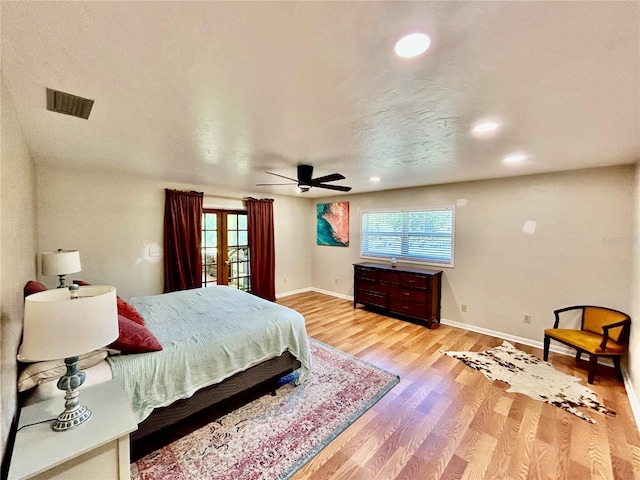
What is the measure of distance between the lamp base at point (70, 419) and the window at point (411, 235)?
450 centimetres

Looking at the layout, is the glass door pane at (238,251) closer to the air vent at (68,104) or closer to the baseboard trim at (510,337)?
the air vent at (68,104)

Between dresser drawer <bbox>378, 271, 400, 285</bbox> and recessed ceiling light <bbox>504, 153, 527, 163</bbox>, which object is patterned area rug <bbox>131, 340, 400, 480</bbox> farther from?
recessed ceiling light <bbox>504, 153, 527, 163</bbox>

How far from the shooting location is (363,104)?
1620mm

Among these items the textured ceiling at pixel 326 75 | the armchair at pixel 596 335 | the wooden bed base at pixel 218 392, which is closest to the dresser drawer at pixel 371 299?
the armchair at pixel 596 335

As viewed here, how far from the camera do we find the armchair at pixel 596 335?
8.67 ft

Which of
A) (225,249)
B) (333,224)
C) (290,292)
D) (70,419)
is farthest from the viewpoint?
(290,292)

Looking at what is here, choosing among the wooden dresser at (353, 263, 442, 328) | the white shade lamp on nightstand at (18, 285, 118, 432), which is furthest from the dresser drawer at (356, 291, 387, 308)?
the white shade lamp on nightstand at (18, 285, 118, 432)

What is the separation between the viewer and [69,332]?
107 centimetres

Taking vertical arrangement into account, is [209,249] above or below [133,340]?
above

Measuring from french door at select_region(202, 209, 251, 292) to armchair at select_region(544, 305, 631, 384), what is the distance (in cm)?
484

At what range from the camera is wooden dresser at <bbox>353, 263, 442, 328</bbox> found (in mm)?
4156

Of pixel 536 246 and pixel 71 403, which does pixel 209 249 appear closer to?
pixel 71 403

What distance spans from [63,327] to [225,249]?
4.08 m

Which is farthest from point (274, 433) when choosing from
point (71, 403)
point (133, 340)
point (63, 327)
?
point (63, 327)
